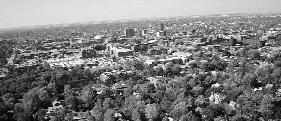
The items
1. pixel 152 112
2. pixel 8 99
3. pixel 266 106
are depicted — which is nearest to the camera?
pixel 266 106

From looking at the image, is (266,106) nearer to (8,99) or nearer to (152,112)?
(152,112)

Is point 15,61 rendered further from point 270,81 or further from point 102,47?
point 270,81

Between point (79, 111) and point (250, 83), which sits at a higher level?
point (250, 83)

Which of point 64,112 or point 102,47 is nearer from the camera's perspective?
point 64,112

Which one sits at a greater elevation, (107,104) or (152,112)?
(152,112)

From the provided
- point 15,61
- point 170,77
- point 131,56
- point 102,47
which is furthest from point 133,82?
point 102,47

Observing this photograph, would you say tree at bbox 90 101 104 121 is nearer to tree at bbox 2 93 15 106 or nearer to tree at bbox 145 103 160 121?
tree at bbox 145 103 160 121

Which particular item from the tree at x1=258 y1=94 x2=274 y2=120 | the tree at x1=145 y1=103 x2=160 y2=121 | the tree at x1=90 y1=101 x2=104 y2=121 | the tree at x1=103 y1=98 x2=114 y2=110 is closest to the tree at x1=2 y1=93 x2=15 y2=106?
the tree at x1=90 y1=101 x2=104 y2=121

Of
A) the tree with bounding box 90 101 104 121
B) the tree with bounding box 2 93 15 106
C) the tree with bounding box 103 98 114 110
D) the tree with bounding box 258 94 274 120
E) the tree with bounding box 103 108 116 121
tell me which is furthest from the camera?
the tree with bounding box 2 93 15 106

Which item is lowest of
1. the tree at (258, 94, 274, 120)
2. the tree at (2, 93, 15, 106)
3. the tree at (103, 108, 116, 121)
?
the tree at (2, 93, 15, 106)

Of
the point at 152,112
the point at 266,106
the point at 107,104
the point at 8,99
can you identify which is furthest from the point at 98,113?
the point at 266,106

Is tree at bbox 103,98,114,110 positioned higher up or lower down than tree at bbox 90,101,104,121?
higher up
